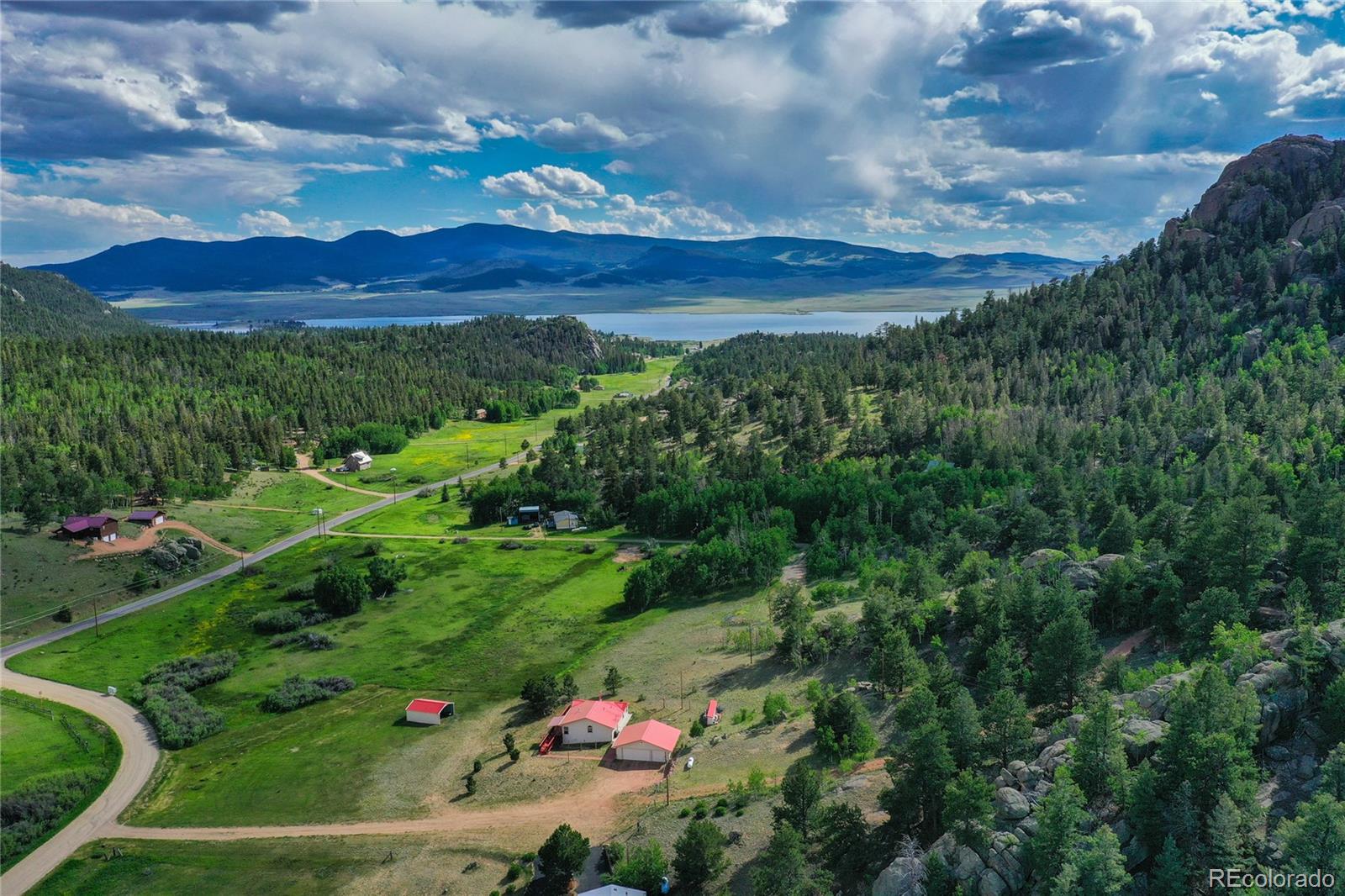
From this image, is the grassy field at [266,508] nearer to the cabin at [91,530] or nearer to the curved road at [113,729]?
the cabin at [91,530]

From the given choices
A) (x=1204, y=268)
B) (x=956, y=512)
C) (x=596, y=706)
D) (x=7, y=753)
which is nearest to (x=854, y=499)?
(x=956, y=512)

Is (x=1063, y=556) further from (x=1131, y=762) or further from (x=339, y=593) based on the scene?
(x=339, y=593)

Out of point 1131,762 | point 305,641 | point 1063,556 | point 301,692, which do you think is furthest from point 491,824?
point 1063,556

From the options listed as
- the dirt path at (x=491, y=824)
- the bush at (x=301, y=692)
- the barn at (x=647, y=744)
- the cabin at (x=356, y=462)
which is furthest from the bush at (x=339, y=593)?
the cabin at (x=356, y=462)

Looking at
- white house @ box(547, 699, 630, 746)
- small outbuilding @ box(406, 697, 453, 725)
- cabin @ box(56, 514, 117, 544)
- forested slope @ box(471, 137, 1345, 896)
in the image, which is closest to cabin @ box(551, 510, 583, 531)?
forested slope @ box(471, 137, 1345, 896)

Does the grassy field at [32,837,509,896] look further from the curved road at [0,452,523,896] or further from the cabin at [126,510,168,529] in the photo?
the cabin at [126,510,168,529]
